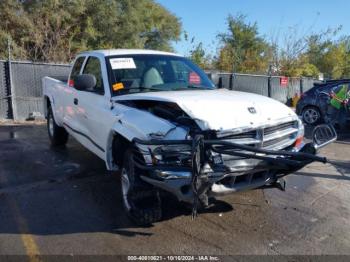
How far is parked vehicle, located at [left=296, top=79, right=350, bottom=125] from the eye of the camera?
39.3 feet

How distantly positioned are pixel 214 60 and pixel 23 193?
1088 inches

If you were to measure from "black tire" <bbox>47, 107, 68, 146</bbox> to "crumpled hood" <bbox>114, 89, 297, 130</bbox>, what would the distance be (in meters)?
3.72

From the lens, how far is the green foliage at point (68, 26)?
878 inches

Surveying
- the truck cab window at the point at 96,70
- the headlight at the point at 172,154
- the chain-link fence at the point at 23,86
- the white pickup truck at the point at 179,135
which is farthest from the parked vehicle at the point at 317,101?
the headlight at the point at 172,154

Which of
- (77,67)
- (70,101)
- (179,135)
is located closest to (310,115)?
(77,67)

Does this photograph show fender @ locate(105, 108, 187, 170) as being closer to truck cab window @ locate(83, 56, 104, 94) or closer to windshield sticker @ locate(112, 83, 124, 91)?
windshield sticker @ locate(112, 83, 124, 91)

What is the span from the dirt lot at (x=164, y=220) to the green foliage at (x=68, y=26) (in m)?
16.5

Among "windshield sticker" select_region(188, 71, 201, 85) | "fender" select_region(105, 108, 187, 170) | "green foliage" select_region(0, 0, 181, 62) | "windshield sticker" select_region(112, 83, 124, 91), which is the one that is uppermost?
"green foliage" select_region(0, 0, 181, 62)

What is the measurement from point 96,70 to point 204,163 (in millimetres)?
2958

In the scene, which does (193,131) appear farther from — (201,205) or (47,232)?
(47,232)

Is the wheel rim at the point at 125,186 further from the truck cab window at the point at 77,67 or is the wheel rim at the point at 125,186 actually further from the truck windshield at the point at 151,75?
the truck cab window at the point at 77,67

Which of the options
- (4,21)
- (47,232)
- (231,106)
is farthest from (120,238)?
(4,21)

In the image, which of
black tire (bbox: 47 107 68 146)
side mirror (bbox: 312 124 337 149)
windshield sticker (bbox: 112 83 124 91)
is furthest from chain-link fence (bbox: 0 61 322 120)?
side mirror (bbox: 312 124 337 149)

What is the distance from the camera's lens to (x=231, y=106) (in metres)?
4.38
